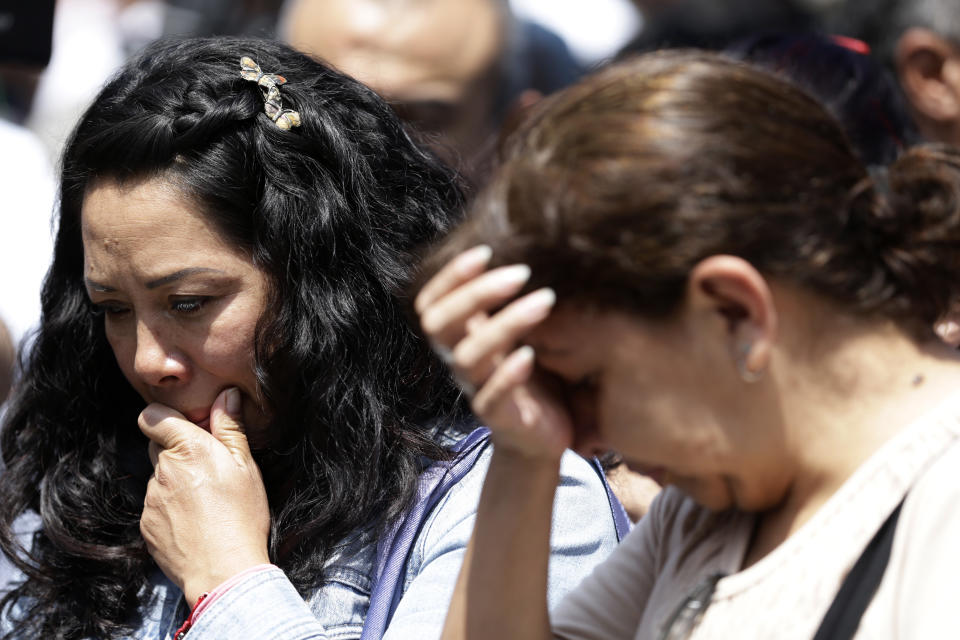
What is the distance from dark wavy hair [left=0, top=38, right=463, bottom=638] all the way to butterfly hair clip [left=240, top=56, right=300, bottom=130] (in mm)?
16

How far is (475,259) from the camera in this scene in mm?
1238

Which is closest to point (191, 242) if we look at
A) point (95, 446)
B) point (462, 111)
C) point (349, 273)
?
point (349, 273)

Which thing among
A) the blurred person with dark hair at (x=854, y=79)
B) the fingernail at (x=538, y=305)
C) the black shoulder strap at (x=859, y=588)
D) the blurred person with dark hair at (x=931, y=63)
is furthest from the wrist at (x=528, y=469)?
the blurred person with dark hair at (x=931, y=63)

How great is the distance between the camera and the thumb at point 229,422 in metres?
2.11

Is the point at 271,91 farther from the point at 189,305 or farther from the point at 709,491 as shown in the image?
the point at 709,491

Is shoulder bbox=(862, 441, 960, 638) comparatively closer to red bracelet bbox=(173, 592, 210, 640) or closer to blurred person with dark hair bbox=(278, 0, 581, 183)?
red bracelet bbox=(173, 592, 210, 640)

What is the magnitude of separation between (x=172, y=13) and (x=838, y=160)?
5636 mm

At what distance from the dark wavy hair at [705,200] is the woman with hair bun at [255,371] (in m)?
0.84

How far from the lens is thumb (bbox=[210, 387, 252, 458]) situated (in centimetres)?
211

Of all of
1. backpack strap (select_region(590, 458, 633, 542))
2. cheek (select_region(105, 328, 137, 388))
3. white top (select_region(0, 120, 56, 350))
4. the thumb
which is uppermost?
cheek (select_region(105, 328, 137, 388))

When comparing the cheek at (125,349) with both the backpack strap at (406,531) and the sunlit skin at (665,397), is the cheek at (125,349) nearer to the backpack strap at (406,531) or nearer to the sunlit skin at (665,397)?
the backpack strap at (406,531)

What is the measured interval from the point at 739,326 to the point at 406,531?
965mm

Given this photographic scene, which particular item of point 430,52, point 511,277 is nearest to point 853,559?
point 511,277

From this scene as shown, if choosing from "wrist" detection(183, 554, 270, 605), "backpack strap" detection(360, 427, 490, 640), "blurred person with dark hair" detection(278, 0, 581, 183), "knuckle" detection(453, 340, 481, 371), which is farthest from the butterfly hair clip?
"blurred person with dark hair" detection(278, 0, 581, 183)
